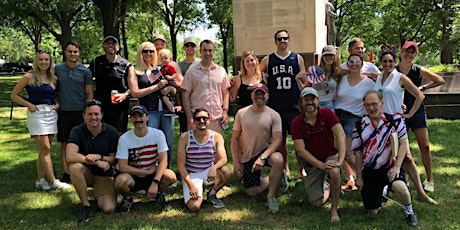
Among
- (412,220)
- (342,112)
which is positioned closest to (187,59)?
(342,112)

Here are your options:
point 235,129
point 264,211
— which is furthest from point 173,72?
point 264,211

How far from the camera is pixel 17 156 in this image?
8.08 meters

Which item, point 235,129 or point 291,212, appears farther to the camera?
point 235,129

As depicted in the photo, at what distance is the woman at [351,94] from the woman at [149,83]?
211cm

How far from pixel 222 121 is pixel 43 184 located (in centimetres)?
249

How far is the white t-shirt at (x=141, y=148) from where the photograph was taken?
16.1ft

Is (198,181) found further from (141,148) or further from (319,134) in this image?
(319,134)

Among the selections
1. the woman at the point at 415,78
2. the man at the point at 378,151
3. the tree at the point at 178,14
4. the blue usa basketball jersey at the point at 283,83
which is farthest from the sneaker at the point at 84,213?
the tree at the point at 178,14

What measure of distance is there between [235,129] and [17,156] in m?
4.71

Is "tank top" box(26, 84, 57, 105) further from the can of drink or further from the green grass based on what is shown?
the green grass

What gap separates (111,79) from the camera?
223 inches

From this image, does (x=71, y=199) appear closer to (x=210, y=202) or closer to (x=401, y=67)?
(x=210, y=202)

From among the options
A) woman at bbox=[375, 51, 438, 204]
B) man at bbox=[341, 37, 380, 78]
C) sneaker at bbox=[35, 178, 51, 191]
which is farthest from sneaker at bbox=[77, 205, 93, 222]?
man at bbox=[341, 37, 380, 78]

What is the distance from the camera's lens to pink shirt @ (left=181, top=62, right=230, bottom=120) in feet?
18.0
